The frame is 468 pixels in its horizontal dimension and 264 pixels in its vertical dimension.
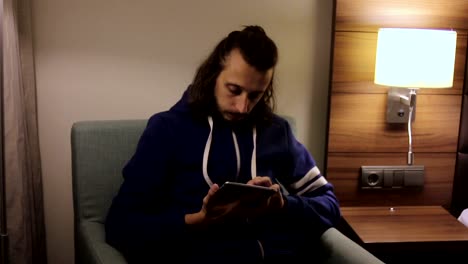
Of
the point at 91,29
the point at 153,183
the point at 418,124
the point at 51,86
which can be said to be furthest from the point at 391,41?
the point at 51,86

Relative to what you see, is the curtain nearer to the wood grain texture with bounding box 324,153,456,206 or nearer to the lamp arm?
the wood grain texture with bounding box 324,153,456,206

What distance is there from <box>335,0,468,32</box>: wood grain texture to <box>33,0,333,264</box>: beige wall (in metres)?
0.13

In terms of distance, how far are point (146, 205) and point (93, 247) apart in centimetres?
18

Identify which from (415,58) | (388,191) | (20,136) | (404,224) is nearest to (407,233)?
(404,224)

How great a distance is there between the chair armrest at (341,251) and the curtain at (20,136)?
0.95 metres

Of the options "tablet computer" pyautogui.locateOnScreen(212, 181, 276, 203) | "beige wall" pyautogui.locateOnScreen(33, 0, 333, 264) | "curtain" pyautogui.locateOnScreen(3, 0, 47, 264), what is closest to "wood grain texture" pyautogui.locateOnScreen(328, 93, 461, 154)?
"beige wall" pyautogui.locateOnScreen(33, 0, 333, 264)

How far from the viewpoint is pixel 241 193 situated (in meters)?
1.22

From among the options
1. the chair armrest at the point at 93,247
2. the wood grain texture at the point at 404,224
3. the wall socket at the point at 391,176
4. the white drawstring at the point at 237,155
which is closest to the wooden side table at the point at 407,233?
the wood grain texture at the point at 404,224

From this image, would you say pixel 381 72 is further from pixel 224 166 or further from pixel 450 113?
pixel 224 166

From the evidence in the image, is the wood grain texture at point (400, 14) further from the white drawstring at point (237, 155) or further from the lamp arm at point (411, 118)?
the white drawstring at point (237, 155)

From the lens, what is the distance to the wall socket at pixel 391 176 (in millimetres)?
1948

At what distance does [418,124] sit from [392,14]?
43 centimetres

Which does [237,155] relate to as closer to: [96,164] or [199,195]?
[199,195]

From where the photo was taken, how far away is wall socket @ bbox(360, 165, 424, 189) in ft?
6.39
